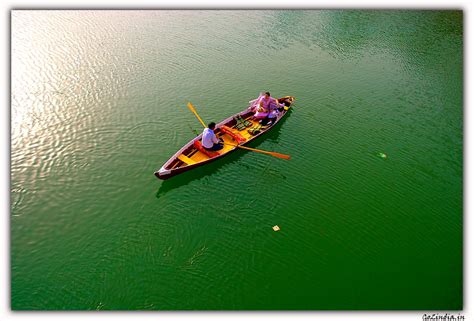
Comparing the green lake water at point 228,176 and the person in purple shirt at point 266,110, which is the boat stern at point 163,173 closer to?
the green lake water at point 228,176

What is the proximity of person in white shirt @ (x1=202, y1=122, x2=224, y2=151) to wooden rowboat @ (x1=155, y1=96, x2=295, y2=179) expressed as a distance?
189mm

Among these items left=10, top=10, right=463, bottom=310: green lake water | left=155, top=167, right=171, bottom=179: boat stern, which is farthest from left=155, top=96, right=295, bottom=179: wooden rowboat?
left=10, top=10, right=463, bottom=310: green lake water

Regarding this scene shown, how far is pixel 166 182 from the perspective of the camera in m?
12.0

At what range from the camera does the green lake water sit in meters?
9.41

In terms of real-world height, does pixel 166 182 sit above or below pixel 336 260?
above

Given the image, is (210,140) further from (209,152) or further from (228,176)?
(228,176)

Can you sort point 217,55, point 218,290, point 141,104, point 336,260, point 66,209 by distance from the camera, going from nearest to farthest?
point 218,290 < point 336,260 < point 66,209 < point 141,104 < point 217,55

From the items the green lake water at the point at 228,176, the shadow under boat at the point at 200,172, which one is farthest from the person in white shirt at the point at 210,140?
the green lake water at the point at 228,176

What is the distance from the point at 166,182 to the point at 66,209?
3.18 meters

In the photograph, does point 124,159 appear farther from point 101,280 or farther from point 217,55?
point 217,55

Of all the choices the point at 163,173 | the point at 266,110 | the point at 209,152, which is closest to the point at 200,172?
the point at 209,152

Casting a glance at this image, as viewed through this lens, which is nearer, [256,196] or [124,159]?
[256,196]

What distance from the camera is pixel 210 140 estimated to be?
1259 centimetres

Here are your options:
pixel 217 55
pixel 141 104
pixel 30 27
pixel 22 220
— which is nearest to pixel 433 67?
pixel 217 55
